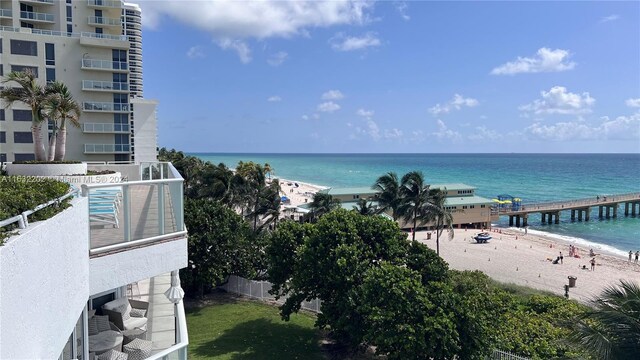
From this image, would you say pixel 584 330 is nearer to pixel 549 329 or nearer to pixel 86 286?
pixel 549 329

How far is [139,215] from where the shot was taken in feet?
24.5

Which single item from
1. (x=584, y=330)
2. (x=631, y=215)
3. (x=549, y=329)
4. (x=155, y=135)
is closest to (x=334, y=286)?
(x=549, y=329)

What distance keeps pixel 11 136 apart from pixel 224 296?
24766 mm

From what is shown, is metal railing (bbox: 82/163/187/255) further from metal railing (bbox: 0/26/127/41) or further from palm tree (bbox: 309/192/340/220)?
metal railing (bbox: 0/26/127/41)

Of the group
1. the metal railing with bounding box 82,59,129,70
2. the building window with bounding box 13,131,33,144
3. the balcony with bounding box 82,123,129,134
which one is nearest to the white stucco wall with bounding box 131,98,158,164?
the balcony with bounding box 82,123,129,134

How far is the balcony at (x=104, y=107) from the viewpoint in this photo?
1556 inches

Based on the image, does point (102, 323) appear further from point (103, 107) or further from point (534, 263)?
point (534, 263)

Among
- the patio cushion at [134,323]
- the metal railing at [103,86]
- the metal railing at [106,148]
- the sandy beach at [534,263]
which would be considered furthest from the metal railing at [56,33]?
the sandy beach at [534,263]

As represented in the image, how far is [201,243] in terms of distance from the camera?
25375 mm

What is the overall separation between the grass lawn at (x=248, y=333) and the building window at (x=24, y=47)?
28.1 m

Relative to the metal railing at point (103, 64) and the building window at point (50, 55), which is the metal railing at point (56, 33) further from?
the metal railing at point (103, 64)

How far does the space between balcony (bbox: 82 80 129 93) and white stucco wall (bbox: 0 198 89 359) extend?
38.8 metres

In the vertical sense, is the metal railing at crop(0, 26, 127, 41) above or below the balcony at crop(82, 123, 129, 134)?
above

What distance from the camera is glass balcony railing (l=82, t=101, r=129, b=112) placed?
3953cm
